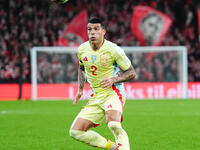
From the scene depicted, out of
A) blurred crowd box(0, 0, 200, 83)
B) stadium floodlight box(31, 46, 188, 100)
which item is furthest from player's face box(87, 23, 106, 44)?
stadium floodlight box(31, 46, 188, 100)

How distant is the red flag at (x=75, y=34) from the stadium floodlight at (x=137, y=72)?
1.34 m

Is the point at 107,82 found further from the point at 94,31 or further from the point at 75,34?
the point at 75,34

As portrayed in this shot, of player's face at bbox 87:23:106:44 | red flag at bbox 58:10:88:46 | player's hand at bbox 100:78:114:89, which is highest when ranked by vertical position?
player's face at bbox 87:23:106:44

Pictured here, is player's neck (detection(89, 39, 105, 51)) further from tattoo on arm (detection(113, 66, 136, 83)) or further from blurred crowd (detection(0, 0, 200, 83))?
blurred crowd (detection(0, 0, 200, 83))

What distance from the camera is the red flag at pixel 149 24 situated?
2564 centimetres

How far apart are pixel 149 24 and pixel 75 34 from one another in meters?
4.01

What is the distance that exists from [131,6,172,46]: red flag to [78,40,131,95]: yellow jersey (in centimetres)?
1912

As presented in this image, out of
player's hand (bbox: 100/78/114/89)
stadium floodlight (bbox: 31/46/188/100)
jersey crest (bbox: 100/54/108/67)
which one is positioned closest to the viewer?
player's hand (bbox: 100/78/114/89)

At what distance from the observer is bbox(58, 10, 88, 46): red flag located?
2439cm

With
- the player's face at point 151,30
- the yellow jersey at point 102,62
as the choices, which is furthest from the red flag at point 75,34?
the yellow jersey at point 102,62

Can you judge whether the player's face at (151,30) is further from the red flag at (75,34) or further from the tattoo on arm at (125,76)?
the tattoo on arm at (125,76)

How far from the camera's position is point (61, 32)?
28.3 meters

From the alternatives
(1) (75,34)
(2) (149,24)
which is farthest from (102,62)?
(2) (149,24)

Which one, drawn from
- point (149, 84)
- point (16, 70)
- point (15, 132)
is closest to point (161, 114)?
point (15, 132)
